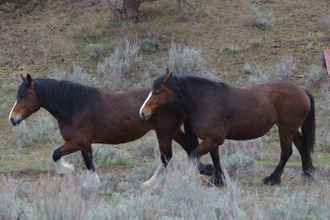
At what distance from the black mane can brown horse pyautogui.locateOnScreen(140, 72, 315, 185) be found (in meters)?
0.94

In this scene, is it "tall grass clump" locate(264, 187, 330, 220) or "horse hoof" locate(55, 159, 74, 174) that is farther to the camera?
"horse hoof" locate(55, 159, 74, 174)

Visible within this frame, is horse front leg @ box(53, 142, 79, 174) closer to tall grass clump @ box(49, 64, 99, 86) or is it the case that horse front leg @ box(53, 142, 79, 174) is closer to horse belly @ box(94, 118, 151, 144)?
horse belly @ box(94, 118, 151, 144)

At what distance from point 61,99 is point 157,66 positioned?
794cm

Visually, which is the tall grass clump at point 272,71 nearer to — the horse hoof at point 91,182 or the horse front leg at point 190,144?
the horse front leg at point 190,144

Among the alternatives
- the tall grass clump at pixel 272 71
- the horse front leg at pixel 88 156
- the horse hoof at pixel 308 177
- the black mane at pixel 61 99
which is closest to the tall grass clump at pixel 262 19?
the tall grass clump at pixel 272 71

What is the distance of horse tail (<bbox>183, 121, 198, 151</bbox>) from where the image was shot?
11.2 metres

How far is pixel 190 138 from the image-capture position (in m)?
11.4

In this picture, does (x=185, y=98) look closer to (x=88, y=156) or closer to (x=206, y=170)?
(x=206, y=170)

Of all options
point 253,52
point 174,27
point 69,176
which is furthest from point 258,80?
point 69,176

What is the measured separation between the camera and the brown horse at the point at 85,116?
1114cm

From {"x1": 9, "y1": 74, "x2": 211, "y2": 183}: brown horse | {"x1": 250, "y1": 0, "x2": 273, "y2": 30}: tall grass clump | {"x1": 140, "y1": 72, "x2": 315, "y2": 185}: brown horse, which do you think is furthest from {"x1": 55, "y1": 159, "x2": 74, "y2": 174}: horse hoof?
{"x1": 250, "y1": 0, "x2": 273, "y2": 30}: tall grass clump

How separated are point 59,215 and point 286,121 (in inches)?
174

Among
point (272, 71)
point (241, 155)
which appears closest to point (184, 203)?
point (241, 155)

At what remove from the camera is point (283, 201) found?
8.40 m
